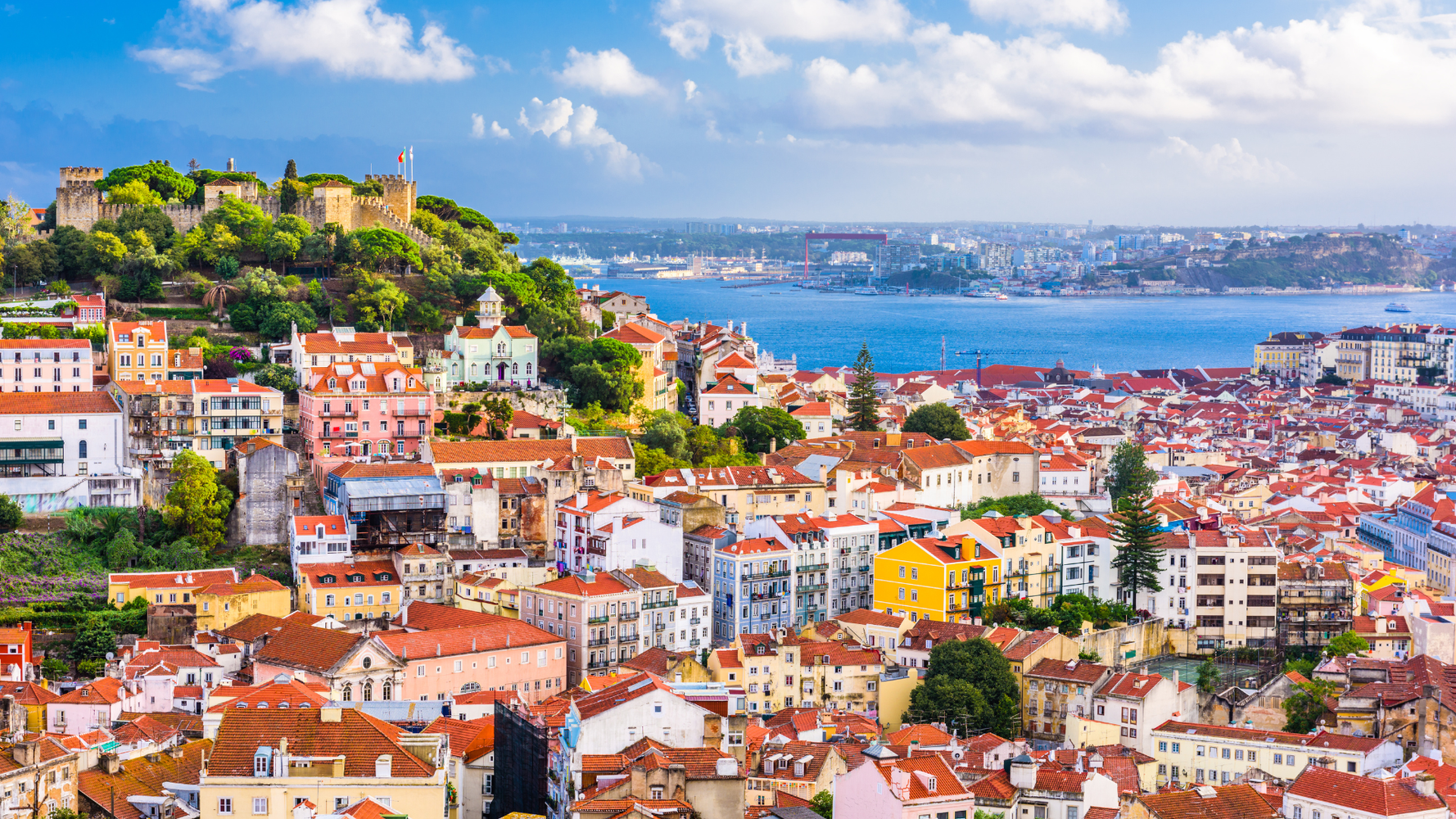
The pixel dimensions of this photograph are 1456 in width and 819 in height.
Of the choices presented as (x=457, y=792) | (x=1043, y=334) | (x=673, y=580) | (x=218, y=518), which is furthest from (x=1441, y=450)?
(x=1043, y=334)

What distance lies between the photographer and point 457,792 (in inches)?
951

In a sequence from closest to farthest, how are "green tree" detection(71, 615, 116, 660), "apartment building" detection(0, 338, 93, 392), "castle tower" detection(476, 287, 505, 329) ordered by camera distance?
1. "green tree" detection(71, 615, 116, 660)
2. "apartment building" detection(0, 338, 93, 392)
3. "castle tower" detection(476, 287, 505, 329)

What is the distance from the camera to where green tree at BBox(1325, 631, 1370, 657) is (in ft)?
116

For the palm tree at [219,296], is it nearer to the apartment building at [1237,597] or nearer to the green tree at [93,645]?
the green tree at [93,645]

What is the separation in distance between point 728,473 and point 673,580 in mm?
5827

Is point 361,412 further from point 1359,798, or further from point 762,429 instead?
point 1359,798

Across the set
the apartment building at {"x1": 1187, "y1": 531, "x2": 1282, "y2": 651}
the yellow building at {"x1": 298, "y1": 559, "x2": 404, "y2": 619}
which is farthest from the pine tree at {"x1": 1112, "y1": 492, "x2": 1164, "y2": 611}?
the yellow building at {"x1": 298, "y1": 559, "x2": 404, "y2": 619}

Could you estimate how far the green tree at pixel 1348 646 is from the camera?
35344 millimetres

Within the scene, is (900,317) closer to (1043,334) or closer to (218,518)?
(1043,334)

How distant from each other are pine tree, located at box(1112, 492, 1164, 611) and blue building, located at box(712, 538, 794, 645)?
311 inches

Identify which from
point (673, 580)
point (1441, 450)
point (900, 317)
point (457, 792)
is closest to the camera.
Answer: point (457, 792)

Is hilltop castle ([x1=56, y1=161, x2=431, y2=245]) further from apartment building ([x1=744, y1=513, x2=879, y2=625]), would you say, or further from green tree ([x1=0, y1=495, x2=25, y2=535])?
apartment building ([x1=744, y1=513, x2=879, y2=625])

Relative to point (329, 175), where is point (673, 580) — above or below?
below

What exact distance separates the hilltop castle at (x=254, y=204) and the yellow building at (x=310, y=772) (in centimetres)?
3237
